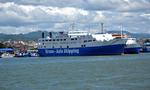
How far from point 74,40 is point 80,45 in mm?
4387

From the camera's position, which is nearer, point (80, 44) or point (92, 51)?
point (92, 51)

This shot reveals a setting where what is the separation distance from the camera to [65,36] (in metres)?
170

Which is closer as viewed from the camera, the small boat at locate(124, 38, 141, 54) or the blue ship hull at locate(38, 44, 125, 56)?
the blue ship hull at locate(38, 44, 125, 56)

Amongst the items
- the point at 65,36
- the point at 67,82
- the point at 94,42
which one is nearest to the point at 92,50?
the point at 94,42

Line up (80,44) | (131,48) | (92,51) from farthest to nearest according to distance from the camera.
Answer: (131,48)
(80,44)
(92,51)

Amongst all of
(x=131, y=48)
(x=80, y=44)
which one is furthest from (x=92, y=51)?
(x=131, y=48)

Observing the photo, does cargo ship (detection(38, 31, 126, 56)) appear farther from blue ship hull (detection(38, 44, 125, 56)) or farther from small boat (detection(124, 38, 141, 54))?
small boat (detection(124, 38, 141, 54))

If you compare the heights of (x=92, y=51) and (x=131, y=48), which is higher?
(x=131, y=48)

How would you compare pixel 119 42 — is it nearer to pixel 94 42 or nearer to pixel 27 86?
pixel 94 42

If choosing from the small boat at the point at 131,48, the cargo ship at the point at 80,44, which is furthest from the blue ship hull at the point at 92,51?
the small boat at the point at 131,48

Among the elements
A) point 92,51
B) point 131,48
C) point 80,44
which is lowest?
point 92,51

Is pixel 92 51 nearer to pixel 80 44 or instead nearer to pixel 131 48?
pixel 80 44

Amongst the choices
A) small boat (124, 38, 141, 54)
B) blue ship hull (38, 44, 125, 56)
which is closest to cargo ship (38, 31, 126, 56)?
blue ship hull (38, 44, 125, 56)

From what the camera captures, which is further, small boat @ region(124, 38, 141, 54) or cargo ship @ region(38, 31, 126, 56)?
small boat @ region(124, 38, 141, 54)
